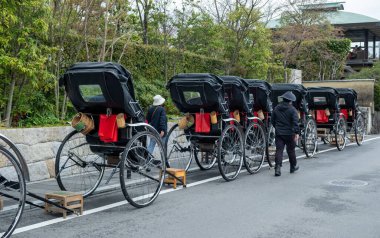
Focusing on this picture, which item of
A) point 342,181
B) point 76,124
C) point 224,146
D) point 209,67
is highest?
point 209,67

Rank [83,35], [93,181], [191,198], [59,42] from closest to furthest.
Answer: [191,198], [93,181], [59,42], [83,35]

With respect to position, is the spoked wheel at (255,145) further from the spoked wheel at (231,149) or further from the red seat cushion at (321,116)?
the red seat cushion at (321,116)

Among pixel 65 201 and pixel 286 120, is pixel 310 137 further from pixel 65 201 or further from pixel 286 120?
pixel 65 201

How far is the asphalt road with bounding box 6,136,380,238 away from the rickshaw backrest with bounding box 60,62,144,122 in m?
1.46

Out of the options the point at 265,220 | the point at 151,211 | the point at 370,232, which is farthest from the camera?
the point at 151,211

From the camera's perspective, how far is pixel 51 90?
11430 mm

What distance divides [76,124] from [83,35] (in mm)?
5729

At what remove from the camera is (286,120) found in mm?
9914

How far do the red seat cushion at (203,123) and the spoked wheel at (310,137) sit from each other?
173 inches

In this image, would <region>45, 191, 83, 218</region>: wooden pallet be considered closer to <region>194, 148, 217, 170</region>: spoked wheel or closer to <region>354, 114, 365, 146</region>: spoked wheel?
<region>194, 148, 217, 170</region>: spoked wheel

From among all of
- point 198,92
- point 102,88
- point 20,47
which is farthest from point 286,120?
point 20,47

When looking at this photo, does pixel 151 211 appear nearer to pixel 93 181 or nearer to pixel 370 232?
pixel 93 181

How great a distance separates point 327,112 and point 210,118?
22.3 ft

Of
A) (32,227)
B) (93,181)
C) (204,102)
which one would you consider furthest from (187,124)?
(32,227)
